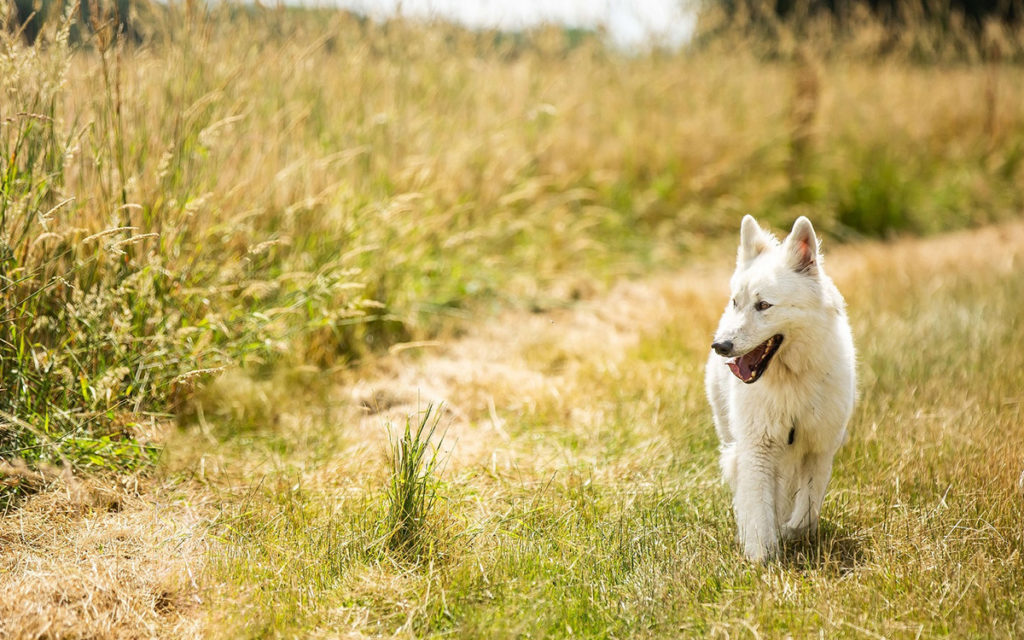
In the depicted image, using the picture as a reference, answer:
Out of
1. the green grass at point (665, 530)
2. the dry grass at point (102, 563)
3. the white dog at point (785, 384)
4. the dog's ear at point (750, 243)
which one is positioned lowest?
the dry grass at point (102, 563)

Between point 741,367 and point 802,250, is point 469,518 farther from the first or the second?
point 802,250

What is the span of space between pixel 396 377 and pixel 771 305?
92.5 inches

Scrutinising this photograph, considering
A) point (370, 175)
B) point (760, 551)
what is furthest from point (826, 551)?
point (370, 175)

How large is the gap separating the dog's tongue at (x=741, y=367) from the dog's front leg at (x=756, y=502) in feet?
0.85

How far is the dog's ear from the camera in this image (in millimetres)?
3152

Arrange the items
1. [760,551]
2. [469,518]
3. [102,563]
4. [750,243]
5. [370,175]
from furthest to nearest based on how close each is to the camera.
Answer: [370,175] → [750,243] → [469,518] → [760,551] → [102,563]

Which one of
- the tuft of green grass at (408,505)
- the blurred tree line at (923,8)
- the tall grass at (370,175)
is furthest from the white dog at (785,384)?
the blurred tree line at (923,8)

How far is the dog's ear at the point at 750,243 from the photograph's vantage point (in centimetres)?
315

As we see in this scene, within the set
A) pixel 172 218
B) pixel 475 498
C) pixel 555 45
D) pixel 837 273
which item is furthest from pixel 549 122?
pixel 475 498

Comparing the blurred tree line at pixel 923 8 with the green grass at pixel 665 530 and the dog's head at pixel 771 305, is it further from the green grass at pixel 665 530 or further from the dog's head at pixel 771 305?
the dog's head at pixel 771 305

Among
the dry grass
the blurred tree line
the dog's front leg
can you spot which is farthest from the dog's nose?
the blurred tree line

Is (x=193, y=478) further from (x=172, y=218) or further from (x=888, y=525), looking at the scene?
Result: (x=888, y=525)

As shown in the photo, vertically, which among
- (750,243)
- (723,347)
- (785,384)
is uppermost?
(750,243)

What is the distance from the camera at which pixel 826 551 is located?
9.20 ft
